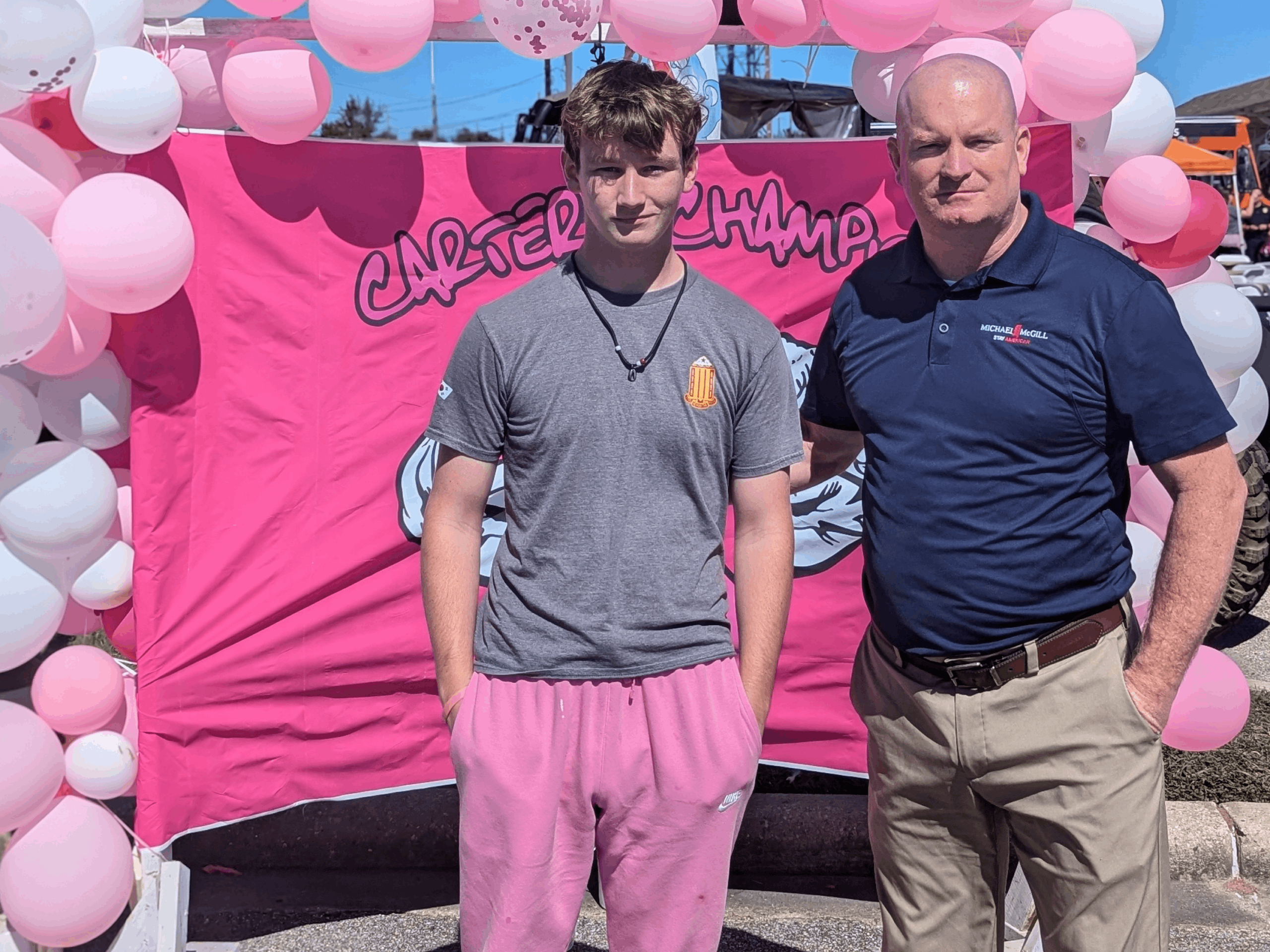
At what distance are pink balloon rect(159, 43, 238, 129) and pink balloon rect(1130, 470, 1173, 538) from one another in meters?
2.77

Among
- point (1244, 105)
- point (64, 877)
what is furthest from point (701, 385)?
point (1244, 105)

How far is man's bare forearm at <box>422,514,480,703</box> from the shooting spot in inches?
85.0

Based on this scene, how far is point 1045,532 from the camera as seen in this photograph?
225 cm

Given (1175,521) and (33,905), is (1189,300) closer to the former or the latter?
(1175,521)

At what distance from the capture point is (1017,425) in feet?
7.30

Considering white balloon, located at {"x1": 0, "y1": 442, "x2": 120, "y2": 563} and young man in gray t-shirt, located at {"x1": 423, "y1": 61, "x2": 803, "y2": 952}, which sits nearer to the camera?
young man in gray t-shirt, located at {"x1": 423, "y1": 61, "x2": 803, "y2": 952}

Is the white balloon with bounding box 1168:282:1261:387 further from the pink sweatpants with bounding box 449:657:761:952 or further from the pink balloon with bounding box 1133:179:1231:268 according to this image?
the pink sweatpants with bounding box 449:657:761:952

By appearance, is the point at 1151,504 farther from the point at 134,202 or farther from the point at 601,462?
the point at 134,202

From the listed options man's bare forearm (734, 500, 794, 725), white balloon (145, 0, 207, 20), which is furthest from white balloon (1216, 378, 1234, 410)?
white balloon (145, 0, 207, 20)

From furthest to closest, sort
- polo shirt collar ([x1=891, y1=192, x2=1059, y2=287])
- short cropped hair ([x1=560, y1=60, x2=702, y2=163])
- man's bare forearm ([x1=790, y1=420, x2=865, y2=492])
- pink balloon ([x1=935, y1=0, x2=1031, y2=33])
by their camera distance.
Answer: pink balloon ([x1=935, y1=0, x2=1031, y2=33])
man's bare forearm ([x1=790, y1=420, x2=865, y2=492])
polo shirt collar ([x1=891, y1=192, x2=1059, y2=287])
short cropped hair ([x1=560, y1=60, x2=702, y2=163])

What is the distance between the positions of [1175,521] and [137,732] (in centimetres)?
274

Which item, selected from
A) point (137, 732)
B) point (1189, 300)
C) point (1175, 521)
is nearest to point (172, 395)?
point (137, 732)

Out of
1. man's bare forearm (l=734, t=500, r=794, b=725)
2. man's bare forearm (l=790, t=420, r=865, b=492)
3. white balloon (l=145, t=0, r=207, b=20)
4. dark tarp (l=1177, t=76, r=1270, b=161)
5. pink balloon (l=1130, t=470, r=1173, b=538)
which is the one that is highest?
dark tarp (l=1177, t=76, r=1270, b=161)

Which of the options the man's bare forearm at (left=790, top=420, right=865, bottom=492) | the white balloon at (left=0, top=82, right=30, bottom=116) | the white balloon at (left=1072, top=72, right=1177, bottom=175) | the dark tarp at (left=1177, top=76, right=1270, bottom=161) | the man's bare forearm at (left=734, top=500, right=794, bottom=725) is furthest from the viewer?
the dark tarp at (left=1177, top=76, right=1270, bottom=161)
